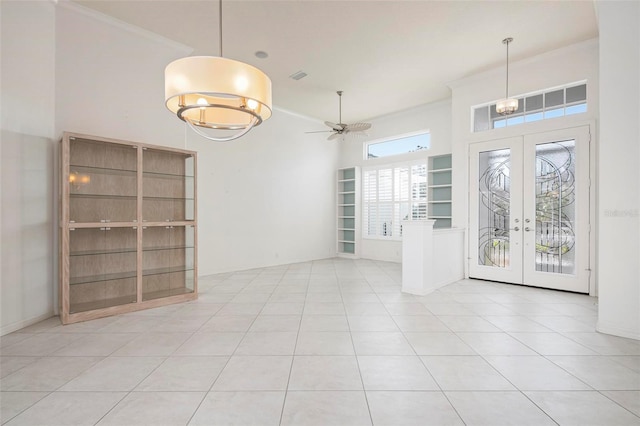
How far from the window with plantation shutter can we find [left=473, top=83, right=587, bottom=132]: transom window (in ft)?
6.06

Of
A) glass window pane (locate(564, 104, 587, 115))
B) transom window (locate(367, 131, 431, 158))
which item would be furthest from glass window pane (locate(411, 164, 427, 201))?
glass window pane (locate(564, 104, 587, 115))

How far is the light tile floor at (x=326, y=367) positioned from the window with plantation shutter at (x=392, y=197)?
11.9 ft

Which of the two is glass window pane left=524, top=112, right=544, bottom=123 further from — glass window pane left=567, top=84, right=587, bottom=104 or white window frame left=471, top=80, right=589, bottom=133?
glass window pane left=567, top=84, right=587, bottom=104

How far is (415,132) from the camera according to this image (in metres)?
7.33

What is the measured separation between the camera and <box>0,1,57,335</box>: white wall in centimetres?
312

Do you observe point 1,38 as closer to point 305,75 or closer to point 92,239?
point 92,239

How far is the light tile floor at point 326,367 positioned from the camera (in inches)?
72.0

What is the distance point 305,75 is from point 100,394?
5.26 metres

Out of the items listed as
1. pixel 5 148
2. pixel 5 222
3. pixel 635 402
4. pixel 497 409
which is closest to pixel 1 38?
pixel 5 148

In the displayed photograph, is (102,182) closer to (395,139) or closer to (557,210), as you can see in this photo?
(395,139)

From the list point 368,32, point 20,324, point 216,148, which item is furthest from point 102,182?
point 368,32

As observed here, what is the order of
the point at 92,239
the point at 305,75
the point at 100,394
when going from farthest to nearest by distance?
the point at 305,75
the point at 92,239
the point at 100,394

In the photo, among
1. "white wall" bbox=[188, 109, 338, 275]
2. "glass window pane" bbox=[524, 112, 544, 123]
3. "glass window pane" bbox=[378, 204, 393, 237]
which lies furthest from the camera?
"glass window pane" bbox=[378, 204, 393, 237]

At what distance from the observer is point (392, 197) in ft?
25.7
